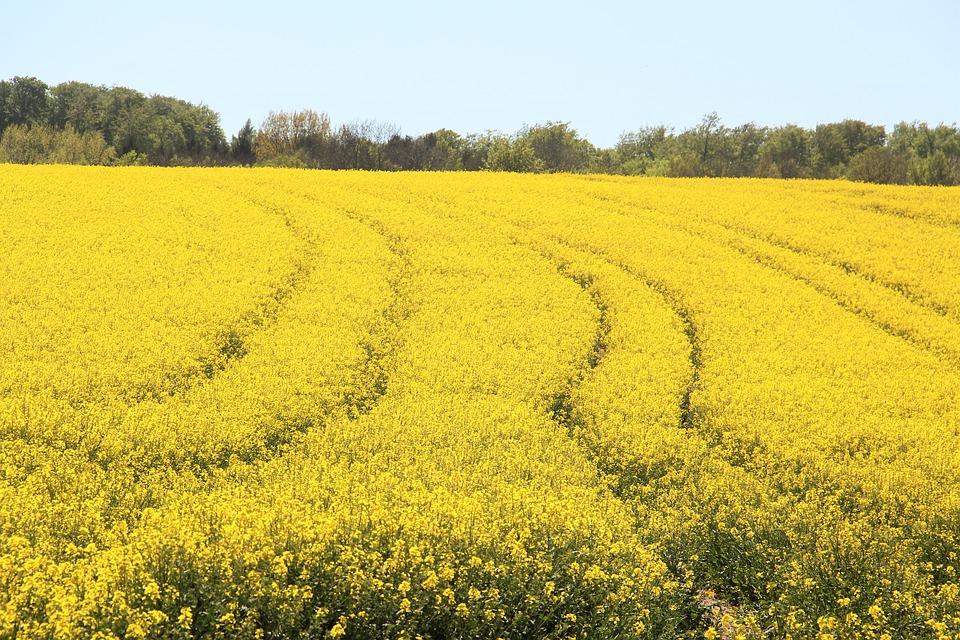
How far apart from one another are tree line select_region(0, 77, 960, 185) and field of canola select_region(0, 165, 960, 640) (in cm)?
4199

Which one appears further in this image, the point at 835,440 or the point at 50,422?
the point at 835,440

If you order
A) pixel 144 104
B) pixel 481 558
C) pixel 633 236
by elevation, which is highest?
pixel 144 104

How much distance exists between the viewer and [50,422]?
13.4 m

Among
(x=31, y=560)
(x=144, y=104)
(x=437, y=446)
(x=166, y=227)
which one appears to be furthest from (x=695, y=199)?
(x=144, y=104)

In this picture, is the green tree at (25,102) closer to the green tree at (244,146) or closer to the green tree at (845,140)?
the green tree at (244,146)

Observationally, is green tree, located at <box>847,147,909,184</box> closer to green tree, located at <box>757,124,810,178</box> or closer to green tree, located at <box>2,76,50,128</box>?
green tree, located at <box>757,124,810,178</box>

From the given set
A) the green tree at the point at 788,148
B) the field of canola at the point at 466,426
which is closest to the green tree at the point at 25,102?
the field of canola at the point at 466,426

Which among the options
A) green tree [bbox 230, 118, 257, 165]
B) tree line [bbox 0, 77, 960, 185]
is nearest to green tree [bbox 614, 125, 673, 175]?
tree line [bbox 0, 77, 960, 185]

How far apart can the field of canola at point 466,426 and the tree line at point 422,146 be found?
42.0 metres

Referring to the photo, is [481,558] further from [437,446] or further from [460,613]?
[437,446]

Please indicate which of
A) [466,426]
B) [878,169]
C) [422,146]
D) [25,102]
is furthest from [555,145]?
[466,426]

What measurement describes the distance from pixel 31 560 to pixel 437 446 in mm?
7048

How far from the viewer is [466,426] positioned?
14633 mm

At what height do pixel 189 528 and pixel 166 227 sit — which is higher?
pixel 166 227
